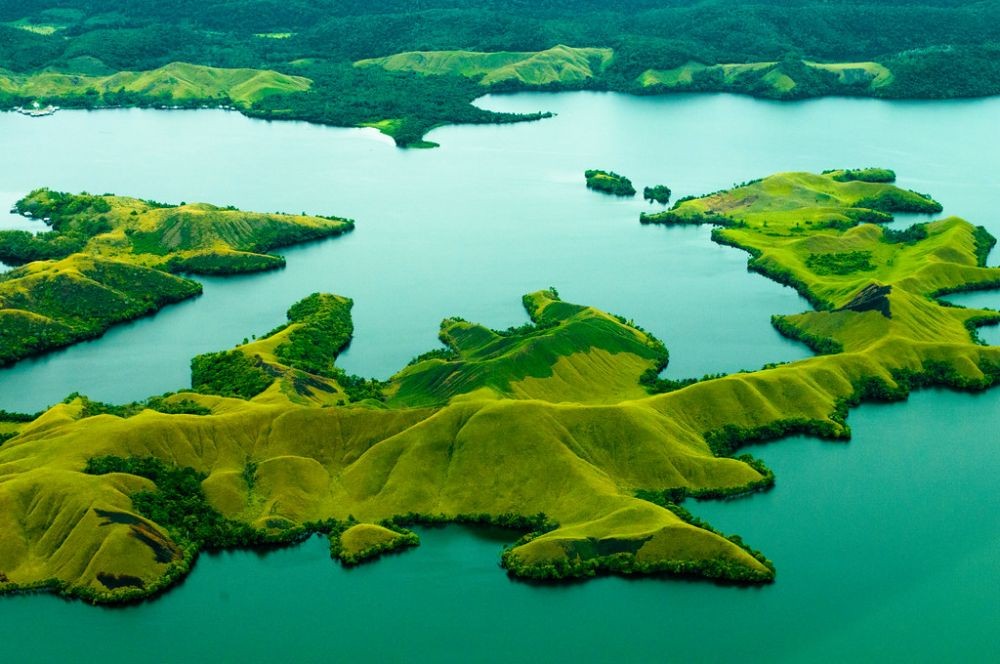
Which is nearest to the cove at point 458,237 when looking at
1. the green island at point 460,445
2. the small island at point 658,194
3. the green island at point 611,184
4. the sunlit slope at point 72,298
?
the sunlit slope at point 72,298

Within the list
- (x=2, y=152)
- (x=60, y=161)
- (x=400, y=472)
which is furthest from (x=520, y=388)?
(x=2, y=152)

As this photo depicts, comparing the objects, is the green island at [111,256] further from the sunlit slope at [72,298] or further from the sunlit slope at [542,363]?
the sunlit slope at [542,363]

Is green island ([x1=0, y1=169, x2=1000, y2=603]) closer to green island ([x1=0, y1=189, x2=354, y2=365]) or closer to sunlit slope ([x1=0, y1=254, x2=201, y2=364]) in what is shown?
sunlit slope ([x1=0, y1=254, x2=201, y2=364])

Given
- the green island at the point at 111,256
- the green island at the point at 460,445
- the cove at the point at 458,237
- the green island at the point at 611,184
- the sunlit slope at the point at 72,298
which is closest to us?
the green island at the point at 460,445

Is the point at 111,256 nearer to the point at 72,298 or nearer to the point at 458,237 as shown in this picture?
the point at 72,298

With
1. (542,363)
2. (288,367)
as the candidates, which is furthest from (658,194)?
(288,367)

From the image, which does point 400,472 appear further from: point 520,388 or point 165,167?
point 165,167
